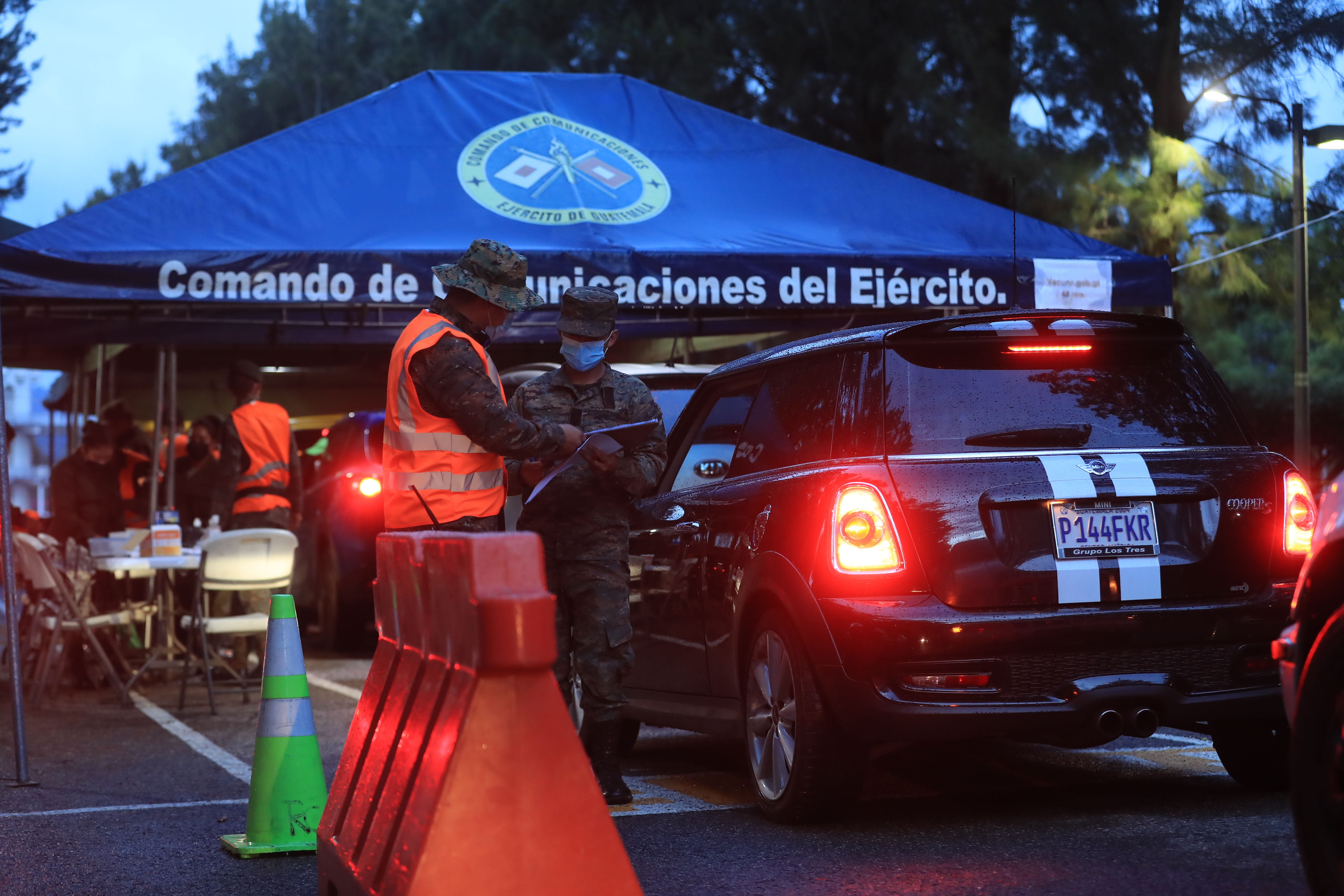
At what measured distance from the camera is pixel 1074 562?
5.26m

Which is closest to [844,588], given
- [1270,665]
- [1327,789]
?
[1270,665]

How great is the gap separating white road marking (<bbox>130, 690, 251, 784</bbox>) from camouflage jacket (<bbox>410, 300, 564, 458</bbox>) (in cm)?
184

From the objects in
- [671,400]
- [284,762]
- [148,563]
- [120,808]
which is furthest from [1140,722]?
[148,563]

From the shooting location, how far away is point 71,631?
37.2 feet

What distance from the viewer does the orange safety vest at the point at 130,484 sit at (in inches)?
581

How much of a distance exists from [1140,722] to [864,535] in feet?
3.35

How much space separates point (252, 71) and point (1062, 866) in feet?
205

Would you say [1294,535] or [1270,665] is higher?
[1294,535]

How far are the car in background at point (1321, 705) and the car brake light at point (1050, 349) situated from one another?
1747 mm

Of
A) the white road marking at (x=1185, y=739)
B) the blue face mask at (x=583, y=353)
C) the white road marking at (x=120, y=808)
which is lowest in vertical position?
the white road marking at (x=120, y=808)

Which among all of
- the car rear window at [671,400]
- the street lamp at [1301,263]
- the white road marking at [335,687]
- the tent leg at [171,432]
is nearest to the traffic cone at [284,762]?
the car rear window at [671,400]

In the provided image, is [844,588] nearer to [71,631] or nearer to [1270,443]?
[71,631]

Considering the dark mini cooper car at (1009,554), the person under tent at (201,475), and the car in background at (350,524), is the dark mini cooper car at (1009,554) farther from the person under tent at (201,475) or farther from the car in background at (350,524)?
the person under tent at (201,475)

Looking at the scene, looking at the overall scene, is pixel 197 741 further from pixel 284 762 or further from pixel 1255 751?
pixel 1255 751
